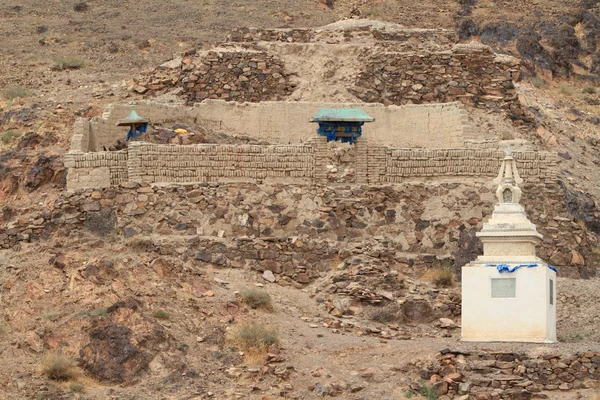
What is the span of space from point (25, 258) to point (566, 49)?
28.5m

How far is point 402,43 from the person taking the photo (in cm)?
4691

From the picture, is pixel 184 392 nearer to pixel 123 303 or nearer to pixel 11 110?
pixel 123 303

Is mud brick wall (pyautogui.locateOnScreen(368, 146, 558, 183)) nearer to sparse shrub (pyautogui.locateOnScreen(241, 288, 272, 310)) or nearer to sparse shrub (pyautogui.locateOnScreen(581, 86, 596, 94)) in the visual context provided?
sparse shrub (pyautogui.locateOnScreen(241, 288, 272, 310))

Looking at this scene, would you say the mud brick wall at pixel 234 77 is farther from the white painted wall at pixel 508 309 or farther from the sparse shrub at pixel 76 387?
the sparse shrub at pixel 76 387

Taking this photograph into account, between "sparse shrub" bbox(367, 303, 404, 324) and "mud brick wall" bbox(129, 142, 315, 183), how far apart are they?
4.20 metres

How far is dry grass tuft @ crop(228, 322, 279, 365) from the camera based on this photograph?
32344 mm

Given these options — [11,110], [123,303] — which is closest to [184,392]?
[123,303]

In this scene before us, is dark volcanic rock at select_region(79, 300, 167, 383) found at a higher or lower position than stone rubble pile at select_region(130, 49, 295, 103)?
lower

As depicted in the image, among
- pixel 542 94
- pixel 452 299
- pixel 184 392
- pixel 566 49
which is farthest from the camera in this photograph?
pixel 566 49

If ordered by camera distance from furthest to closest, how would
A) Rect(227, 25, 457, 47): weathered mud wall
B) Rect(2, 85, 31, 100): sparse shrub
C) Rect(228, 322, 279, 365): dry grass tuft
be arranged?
Rect(2, 85, 31, 100): sparse shrub
Rect(227, 25, 457, 47): weathered mud wall
Rect(228, 322, 279, 365): dry grass tuft

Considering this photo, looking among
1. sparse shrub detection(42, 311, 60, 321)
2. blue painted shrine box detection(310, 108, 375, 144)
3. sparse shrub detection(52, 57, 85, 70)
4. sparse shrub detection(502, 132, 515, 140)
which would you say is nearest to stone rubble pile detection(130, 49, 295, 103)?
sparse shrub detection(502, 132, 515, 140)

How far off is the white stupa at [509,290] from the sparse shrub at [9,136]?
13.9 meters

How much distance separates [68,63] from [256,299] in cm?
2025

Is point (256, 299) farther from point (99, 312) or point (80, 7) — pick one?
point (80, 7)
